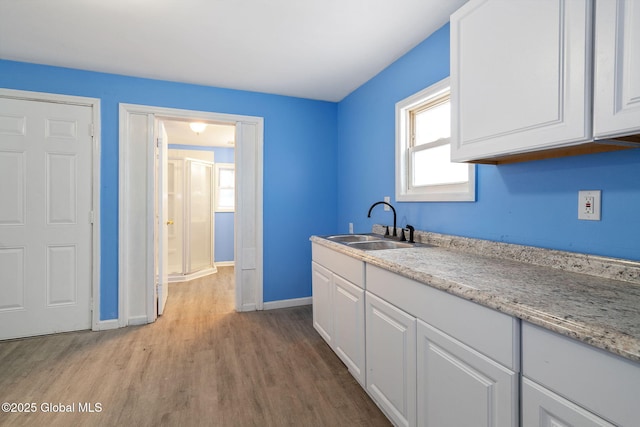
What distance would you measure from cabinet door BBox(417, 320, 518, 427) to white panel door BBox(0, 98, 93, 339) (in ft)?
9.84

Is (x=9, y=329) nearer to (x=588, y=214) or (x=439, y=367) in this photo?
(x=439, y=367)

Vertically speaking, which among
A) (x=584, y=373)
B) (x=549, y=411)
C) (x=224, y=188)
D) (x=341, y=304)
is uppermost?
(x=224, y=188)

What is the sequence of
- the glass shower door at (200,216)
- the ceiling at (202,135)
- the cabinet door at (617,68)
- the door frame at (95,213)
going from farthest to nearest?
1. the glass shower door at (200,216)
2. the ceiling at (202,135)
3. the door frame at (95,213)
4. the cabinet door at (617,68)

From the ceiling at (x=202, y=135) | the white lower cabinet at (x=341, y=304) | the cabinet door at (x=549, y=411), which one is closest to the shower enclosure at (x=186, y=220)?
the ceiling at (x=202, y=135)

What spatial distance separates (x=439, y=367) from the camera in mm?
1230

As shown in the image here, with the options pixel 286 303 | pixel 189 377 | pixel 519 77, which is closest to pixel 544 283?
pixel 519 77

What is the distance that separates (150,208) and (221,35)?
5.69ft

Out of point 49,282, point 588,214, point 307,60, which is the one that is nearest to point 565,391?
point 588,214

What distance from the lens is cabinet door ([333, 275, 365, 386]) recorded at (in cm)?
188

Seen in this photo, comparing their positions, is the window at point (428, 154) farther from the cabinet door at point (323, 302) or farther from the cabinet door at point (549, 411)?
the cabinet door at point (549, 411)

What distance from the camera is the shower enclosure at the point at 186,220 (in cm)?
506

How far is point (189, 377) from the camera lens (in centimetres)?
209

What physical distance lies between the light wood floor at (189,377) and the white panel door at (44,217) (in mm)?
242

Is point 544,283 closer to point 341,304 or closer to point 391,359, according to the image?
point 391,359
